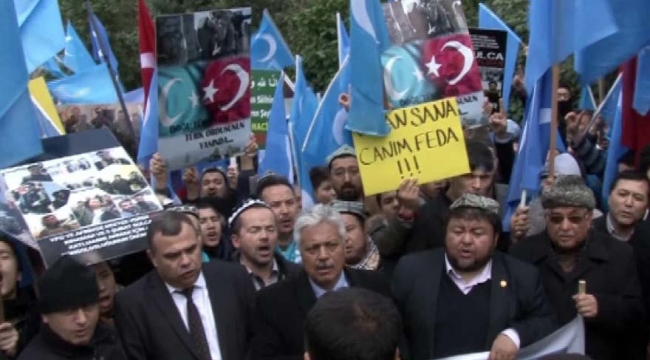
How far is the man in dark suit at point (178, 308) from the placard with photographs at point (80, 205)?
0.65ft

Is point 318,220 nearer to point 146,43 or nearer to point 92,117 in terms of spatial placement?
point 146,43

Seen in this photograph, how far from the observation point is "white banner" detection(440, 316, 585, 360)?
166 inches

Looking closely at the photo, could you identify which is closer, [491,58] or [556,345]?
[556,345]

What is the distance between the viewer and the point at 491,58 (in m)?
9.04

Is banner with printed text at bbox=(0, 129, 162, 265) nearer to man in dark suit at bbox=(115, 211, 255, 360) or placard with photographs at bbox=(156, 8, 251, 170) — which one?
man in dark suit at bbox=(115, 211, 255, 360)

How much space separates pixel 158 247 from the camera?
4773 millimetres

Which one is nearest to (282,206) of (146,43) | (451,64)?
(451,64)

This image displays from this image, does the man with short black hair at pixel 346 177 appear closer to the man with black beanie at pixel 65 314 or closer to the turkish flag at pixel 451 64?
the turkish flag at pixel 451 64

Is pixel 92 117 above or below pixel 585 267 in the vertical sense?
above

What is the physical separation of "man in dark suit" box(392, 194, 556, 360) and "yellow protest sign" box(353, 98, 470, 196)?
50.0 inches

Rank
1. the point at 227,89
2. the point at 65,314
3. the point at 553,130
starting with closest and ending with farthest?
the point at 65,314, the point at 553,130, the point at 227,89

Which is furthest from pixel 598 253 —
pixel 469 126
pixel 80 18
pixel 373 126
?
pixel 80 18

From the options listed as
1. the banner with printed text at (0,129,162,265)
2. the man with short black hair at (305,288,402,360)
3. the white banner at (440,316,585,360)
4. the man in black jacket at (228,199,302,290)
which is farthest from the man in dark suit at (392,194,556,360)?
the man with short black hair at (305,288,402,360)

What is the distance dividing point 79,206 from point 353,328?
2667 mm
